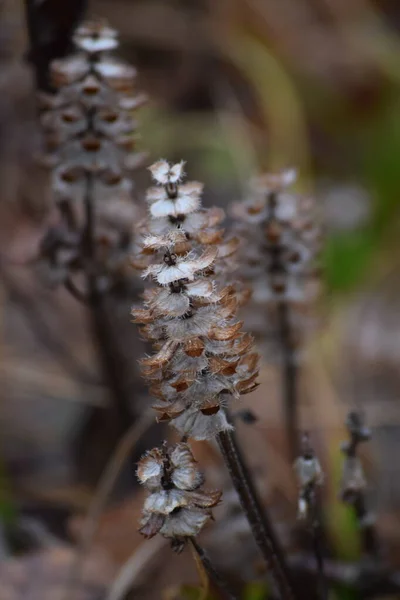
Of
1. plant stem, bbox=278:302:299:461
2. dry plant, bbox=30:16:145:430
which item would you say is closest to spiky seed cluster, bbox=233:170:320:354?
plant stem, bbox=278:302:299:461

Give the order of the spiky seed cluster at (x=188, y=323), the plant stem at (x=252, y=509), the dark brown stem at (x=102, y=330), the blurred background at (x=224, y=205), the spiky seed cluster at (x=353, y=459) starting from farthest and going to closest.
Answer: the blurred background at (x=224, y=205), the dark brown stem at (x=102, y=330), the spiky seed cluster at (x=353, y=459), the plant stem at (x=252, y=509), the spiky seed cluster at (x=188, y=323)

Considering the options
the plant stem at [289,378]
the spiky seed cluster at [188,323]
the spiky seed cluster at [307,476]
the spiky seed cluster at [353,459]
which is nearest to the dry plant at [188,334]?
the spiky seed cluster at [188,323]

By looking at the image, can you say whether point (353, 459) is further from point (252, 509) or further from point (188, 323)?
point (188, 323)

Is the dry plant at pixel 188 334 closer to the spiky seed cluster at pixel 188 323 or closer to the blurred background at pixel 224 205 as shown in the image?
the spiky seed cluster at pixel 188 323

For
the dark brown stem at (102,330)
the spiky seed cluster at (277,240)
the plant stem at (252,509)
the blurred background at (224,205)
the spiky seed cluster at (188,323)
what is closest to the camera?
the spiky seed cluster at (188,323)

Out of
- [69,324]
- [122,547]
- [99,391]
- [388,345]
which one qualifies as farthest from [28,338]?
[388,345]

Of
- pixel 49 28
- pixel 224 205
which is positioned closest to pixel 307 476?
pixel 49 28

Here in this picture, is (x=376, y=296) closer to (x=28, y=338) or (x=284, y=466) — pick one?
(x=284, y=466)
